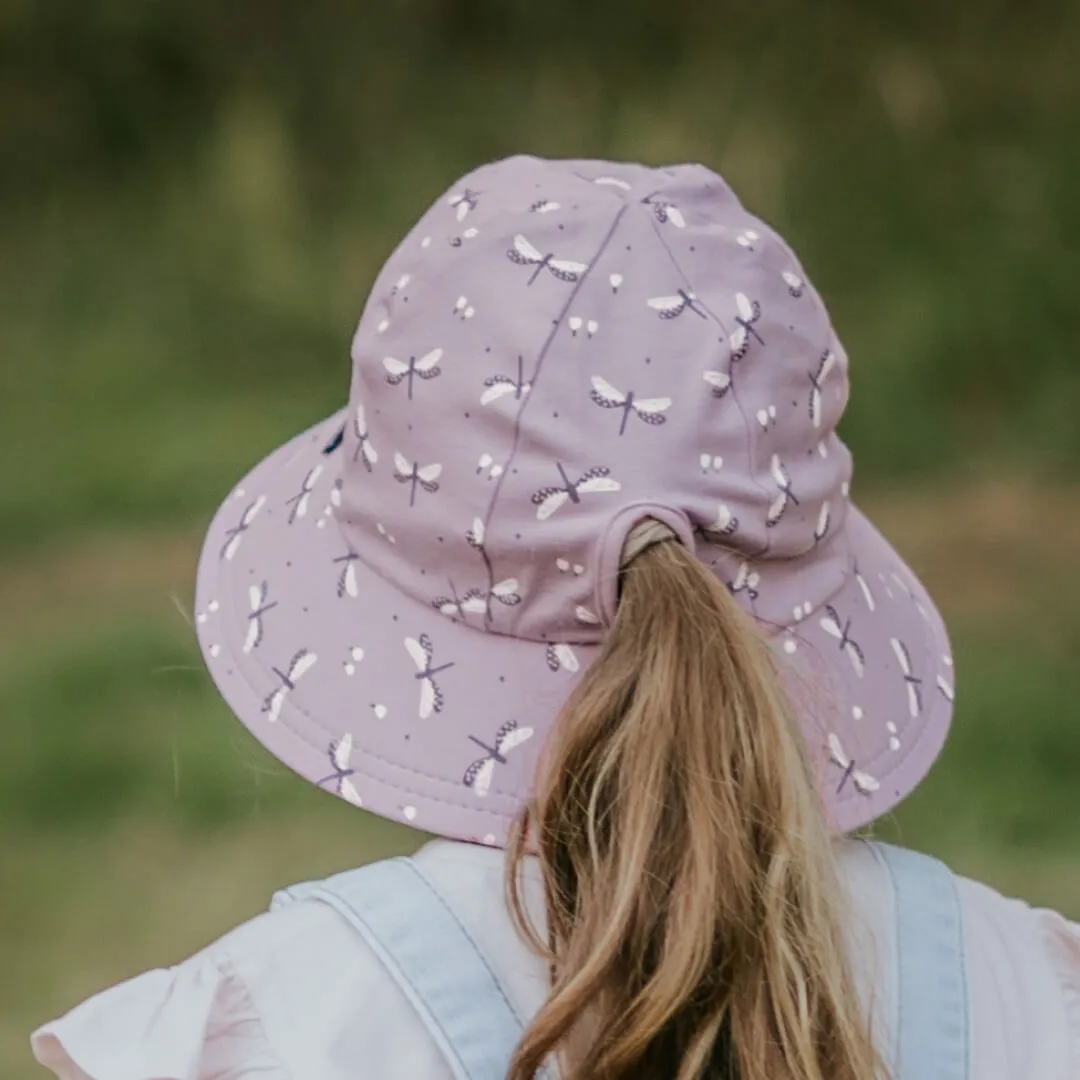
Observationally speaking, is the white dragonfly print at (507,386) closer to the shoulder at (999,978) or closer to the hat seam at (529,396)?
the hat seam at (529,396)

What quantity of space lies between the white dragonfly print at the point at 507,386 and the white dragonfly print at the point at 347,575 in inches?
3.7

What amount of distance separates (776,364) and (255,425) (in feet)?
3.44

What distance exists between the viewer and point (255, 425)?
1.46 metres

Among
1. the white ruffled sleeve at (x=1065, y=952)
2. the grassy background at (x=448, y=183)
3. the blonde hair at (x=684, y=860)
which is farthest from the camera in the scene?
the grassy background at (x=448, y=183)

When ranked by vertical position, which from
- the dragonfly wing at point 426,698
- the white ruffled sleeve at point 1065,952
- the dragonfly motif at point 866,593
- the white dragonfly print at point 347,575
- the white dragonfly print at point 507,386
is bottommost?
the white ruffled sleeve at point 1065,952

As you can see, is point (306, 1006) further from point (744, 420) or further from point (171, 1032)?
point (744, 420)

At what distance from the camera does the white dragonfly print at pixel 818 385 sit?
485 millimetres

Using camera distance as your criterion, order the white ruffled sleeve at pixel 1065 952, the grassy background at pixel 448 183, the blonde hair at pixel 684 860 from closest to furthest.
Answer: the blonde hair at pixel 684 860 → the white ruffled sleeve at pixel 1065 952 → the grassy background at pixel 448 183

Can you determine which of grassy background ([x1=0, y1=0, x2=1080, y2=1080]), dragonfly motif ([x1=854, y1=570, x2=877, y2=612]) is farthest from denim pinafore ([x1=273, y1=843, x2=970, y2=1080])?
grassy background ([x1=0, y1=0, x2=1080, y2=1080])

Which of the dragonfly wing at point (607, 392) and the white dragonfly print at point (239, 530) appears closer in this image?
the dragonfly wing at point (607, 392)

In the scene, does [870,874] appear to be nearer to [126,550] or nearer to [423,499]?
[423,499]

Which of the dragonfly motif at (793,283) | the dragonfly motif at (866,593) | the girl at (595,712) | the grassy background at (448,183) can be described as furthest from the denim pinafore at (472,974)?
the grassy background at (448,183)

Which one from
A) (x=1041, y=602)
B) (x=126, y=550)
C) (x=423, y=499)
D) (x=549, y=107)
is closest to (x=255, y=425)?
(x=126, y=550)

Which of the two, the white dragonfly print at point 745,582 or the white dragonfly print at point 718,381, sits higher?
the white dragonfly print at point 718,381
